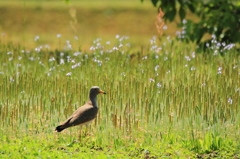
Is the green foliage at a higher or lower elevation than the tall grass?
higher

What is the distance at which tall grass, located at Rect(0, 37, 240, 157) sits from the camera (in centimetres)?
781

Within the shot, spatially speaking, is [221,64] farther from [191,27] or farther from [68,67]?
[68,67]

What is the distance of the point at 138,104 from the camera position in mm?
8953

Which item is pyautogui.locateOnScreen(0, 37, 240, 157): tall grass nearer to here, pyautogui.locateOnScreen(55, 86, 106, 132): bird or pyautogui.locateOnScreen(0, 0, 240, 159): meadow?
pyautogui.locateOnScreen(0, 0, 240, 159): meadow

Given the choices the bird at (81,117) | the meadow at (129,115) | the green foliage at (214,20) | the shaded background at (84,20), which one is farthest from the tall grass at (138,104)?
the shaded background at (84,20)

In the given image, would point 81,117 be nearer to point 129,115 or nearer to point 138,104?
point 129,115

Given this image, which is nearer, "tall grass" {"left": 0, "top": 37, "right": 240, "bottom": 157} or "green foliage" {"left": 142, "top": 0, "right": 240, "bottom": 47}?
"tall grass" {"left": 0, "top": 37, "right": 240, "bottom": 157}

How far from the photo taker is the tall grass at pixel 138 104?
7.81 metres

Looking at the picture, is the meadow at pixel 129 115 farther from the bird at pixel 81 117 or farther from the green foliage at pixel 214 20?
the green foliage at pixel 214 20

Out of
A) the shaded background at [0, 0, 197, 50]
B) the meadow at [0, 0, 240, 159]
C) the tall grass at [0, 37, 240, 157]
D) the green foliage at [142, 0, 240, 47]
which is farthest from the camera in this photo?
the shaded background at [0, 0, 197, 50]

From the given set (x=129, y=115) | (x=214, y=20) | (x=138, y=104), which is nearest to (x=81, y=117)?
(x=129, y=115)

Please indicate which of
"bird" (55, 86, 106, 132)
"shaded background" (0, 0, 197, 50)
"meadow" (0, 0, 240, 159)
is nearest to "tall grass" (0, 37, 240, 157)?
"meadow" (0, 0, 240, 159)

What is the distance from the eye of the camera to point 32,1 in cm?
2705

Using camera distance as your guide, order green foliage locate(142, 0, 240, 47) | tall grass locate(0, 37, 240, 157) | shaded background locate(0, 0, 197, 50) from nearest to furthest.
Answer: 1. tall grass locate(0, 37, 240, 157)
2. green foliage locate(142, 0, 240, 47)
3. shaded background locate(0, 0, 197, 50)
